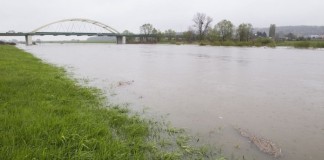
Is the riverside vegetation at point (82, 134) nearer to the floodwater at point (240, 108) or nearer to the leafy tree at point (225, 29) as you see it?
the floodwater at point (240, 108)

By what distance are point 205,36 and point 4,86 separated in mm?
94950

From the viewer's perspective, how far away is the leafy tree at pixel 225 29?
95.0 meters

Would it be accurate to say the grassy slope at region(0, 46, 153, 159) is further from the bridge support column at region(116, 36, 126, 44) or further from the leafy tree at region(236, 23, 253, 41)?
the bridge support column at region(116, 36, 126, 44)

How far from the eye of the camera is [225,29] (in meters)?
95.8

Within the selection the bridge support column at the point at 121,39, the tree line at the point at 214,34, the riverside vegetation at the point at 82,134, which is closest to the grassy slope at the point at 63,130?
the riverside vegetation at the point at 82,134

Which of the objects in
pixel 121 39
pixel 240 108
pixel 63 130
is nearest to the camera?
pixel 63 130

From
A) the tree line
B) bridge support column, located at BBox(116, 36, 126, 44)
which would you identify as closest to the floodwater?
the tree line

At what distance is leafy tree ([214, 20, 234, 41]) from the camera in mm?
95012

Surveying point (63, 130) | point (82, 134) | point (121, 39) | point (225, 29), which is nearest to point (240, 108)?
point (82, 134)

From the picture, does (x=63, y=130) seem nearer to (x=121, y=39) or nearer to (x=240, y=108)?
(x=240, y=108)

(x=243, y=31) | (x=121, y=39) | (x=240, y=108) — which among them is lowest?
(x=240, y=108)

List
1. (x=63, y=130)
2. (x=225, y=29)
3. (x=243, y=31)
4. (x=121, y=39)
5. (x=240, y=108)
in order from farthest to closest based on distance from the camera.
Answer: (x=121, y=39) < (x=225, y=29) < (x=243, y=31) < (x=240, y=108) < (x=63, y=130)

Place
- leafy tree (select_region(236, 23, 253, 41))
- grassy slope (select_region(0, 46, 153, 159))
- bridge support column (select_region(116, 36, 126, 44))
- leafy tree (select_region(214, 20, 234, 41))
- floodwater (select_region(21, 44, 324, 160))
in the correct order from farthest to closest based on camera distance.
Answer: bridge support column (select_region(116, 36, 126, 44)) < leafy tree (select_region(214, 20, 234, 41)) < leafy tree (select_region(236, 23, 253, 41)) < floodwater (select_region(21, 44, 324, 160)) < grassy slope (select_region(0, 46, 153, 159))

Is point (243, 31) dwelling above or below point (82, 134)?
above
